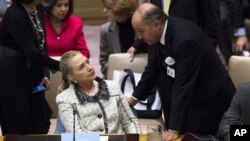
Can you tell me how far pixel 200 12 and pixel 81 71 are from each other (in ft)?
4.44

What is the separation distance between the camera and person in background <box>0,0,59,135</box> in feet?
14.1

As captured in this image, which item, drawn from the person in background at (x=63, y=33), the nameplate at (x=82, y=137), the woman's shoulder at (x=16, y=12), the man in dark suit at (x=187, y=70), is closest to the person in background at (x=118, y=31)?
the person in background at (x=63, y=33)

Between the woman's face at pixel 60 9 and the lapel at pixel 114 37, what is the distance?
0.40 m

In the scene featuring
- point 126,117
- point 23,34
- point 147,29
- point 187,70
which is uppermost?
point 147,29

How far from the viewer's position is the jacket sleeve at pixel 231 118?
327cm

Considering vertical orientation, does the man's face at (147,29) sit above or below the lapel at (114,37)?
above

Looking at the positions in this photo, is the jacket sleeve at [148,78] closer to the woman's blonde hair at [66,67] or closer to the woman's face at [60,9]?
the woman's blonde hair at [66,67]

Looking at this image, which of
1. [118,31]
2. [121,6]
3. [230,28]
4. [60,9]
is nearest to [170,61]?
[121,6]

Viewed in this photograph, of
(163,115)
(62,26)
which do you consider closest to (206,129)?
(163,115)

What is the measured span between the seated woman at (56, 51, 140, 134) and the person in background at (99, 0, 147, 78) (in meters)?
1.05

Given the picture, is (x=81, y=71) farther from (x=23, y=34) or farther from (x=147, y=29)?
(x=23, y=34)

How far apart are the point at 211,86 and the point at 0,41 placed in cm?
162

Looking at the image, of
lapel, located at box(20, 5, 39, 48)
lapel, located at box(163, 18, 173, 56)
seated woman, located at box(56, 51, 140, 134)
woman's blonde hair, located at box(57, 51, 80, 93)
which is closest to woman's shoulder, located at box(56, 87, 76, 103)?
seated woman, located at box(56, 51, 140, 134)

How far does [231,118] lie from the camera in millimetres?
3340
